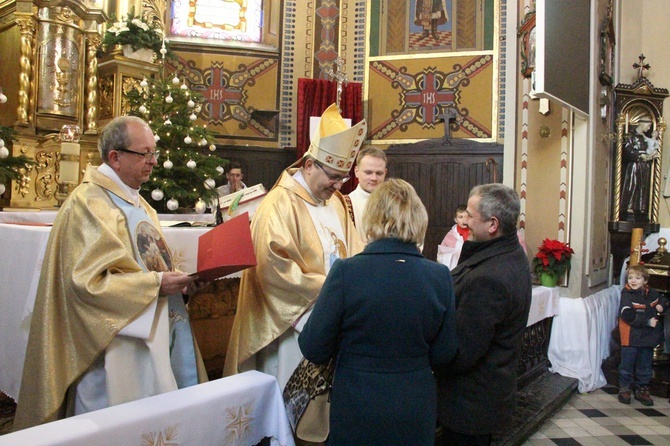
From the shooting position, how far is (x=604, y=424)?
4227 millimetres

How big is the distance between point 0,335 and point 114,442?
6.37 feet

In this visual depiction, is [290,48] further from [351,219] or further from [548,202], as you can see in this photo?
[351,219]

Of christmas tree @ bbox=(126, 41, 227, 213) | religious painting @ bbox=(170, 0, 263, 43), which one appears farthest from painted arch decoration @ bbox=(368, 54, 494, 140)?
christmas tree @ bbox=(126, 41, 227, 213)

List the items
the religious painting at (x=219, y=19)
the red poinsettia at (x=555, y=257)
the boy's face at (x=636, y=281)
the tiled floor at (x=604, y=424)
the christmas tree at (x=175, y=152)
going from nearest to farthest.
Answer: the tiled floor at (x=604, y=424), the boy's face at (x=636, y=281), the red poinsettia at (x=555, y=257), the christmas tree at (x=175, y=152), the religious painting at (x=219, y=19)

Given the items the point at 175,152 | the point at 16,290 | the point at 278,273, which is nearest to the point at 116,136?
the point at 278,273

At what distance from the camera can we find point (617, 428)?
13.6 ft

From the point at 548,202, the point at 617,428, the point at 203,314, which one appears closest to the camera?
the point at 203,314

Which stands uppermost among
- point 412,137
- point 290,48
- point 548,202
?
point 290,48

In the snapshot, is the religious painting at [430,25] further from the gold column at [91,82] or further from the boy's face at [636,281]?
the boy's face at [636,281]

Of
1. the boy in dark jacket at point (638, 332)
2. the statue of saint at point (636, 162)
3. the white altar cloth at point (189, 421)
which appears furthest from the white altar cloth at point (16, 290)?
the statue of saint at point (636, 162)

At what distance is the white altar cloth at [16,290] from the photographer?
2.86 meters

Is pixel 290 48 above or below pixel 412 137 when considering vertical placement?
above

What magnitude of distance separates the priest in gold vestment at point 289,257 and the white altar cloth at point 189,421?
38 cm

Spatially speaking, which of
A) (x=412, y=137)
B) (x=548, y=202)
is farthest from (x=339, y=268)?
(x=412, y=137)
